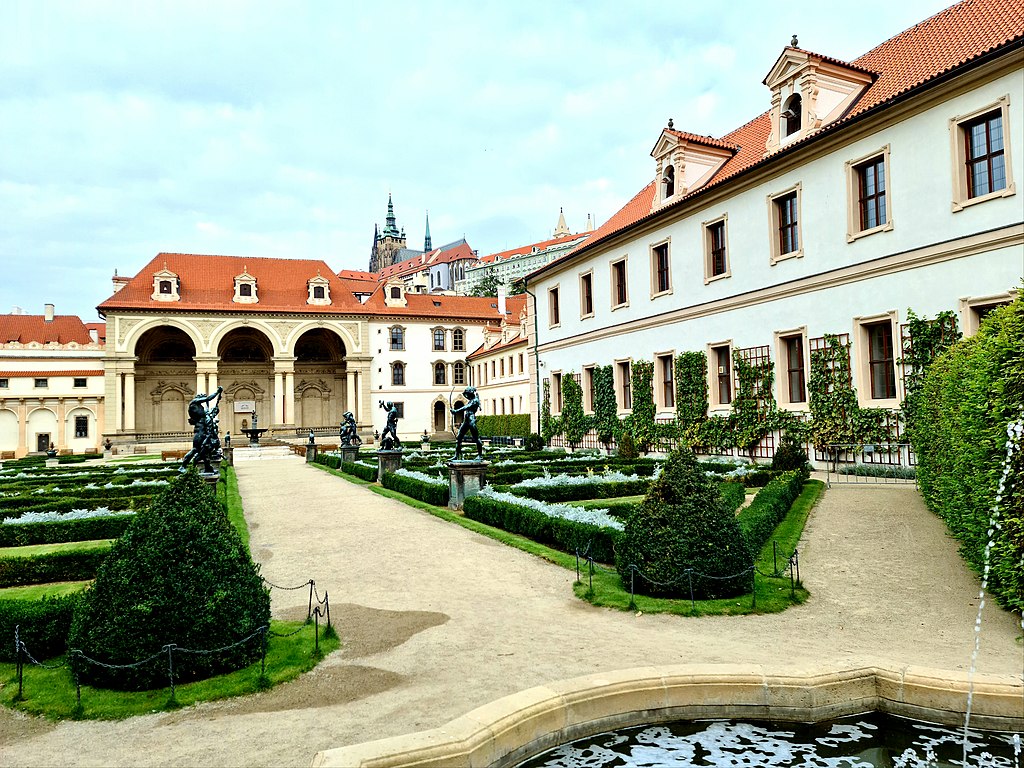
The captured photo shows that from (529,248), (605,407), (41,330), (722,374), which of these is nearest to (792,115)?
(722,374)

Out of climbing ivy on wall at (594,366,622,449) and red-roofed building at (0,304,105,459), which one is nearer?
climbing ivy on wall at (594,366,622,449)

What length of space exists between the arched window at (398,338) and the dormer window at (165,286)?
17.4 m

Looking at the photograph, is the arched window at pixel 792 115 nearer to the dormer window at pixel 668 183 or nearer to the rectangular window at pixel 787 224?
the rectangular window at pixel 787 224

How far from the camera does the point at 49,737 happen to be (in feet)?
14.6

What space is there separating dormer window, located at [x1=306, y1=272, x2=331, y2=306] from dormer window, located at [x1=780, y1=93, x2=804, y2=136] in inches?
1721

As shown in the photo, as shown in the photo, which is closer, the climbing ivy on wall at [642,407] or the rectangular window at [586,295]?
the climbing ivy on wall at [642,407]

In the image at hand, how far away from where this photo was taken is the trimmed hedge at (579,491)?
14.6 metres

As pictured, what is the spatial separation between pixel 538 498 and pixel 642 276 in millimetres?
13844

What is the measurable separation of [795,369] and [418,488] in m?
11.4

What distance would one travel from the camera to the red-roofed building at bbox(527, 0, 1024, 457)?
14.2 m

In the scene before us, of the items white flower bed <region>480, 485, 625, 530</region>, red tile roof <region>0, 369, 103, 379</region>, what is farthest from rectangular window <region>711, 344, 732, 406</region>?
red tile roof <region>0, 369, 103, 379</region>

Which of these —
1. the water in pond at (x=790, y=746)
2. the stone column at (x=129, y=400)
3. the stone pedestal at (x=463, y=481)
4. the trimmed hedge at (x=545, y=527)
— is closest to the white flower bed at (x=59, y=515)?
the stone pedestal at (x=463, y=481)

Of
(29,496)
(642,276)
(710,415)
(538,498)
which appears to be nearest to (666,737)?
(538,498)

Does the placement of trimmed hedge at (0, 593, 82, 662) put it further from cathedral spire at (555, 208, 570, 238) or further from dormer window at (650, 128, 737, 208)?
cathedral spire at (555, 208, 570, 238)
